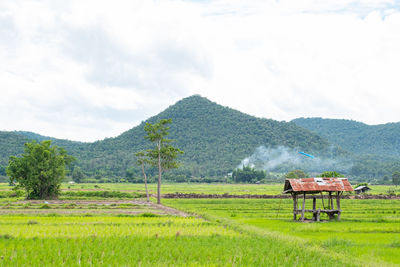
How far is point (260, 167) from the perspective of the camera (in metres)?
140

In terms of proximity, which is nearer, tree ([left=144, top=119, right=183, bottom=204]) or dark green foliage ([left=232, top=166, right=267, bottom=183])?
tree ([left=144, top=119, right=183, bottom=204])

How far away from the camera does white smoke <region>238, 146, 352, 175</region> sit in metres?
141

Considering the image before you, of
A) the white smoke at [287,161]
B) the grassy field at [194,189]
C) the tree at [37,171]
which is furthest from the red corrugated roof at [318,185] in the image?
the white smoke at [287,161]

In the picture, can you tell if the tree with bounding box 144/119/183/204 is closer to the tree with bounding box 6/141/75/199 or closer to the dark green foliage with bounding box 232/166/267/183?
the tree with bounding box 6/141/75/199

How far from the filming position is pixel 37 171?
144 ft

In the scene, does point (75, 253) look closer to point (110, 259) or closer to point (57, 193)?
point (110, 259)

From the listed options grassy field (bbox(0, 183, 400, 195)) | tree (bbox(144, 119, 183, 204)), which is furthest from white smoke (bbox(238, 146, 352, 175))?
tree (bbox(144, 119, 183, 204))

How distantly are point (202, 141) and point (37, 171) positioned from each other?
104m

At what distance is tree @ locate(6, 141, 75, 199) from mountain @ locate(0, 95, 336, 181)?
6853 cm

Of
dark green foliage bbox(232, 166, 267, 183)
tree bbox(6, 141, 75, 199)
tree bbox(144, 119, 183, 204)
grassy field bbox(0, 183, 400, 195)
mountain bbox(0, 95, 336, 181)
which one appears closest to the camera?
tree bbox(144, 119, 183, 204)

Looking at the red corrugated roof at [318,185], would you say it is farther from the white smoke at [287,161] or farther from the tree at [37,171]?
the white smoke at [287,161]

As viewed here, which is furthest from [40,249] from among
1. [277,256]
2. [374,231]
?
[374,231]

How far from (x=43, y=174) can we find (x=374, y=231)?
1336 inches

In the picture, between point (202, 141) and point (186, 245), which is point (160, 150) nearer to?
point (186, 245)
